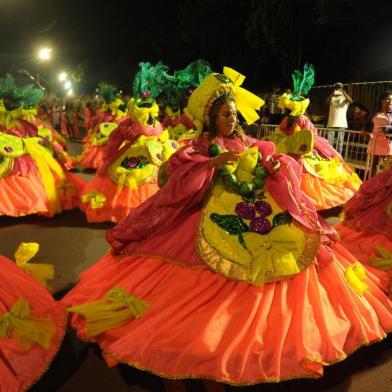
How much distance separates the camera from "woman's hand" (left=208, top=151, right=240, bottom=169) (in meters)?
2.59

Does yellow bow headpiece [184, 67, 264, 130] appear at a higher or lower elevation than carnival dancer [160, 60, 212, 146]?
higher

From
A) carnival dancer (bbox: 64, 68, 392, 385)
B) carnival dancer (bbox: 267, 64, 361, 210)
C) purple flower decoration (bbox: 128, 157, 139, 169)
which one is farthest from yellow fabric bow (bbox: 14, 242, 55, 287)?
carnival dancer (bbox: 267, 64, 361, 210)

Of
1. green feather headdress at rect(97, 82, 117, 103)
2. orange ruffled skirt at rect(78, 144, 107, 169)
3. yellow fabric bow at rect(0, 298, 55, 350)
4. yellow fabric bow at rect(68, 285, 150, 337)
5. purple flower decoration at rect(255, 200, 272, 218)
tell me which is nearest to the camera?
yellow fabric bow at rect(0, 298, 55, 350)

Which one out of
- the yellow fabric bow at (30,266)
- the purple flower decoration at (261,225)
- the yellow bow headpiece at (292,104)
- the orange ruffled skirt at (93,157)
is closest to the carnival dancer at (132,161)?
the yellow bow headpiece at (292,104)

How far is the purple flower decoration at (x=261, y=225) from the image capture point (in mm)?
2590

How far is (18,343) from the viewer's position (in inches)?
93.9

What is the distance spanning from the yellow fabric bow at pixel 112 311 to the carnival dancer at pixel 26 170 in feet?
11.1

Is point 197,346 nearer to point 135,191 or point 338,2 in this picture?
point 135,191

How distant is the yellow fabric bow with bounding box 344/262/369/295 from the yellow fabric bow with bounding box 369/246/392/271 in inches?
33.3

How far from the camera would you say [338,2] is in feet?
48.0

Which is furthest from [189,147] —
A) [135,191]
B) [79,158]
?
[79,158]

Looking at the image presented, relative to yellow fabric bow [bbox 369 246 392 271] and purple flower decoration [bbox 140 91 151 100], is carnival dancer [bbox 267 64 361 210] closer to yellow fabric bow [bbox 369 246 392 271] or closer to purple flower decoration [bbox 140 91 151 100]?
purple flower decoration [bbox 140 91 151 100]

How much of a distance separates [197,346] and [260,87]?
61.1 ft

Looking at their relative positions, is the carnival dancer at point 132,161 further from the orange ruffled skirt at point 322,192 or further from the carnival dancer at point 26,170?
the orange ruffled skirt at point 322,192
